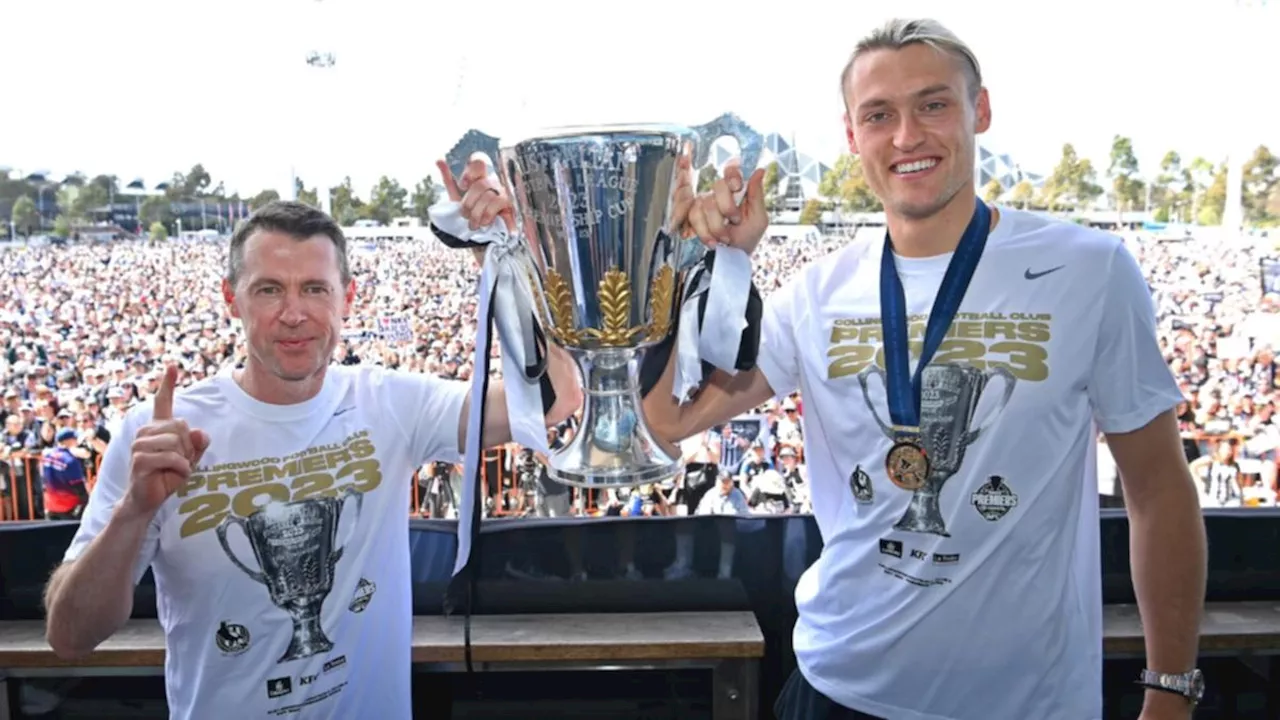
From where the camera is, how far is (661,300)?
1211 mm

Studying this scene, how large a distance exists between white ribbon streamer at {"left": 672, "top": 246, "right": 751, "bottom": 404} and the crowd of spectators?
1.26 meters

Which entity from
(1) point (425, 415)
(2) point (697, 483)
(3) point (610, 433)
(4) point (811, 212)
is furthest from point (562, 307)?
(2) point (697, 483)

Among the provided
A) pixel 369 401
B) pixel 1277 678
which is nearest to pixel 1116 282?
pixel 369 401

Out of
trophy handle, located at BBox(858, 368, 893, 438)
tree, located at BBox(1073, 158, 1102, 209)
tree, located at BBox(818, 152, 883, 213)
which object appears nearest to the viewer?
trophy handle, located at BBox(858, 368, 893, 438)

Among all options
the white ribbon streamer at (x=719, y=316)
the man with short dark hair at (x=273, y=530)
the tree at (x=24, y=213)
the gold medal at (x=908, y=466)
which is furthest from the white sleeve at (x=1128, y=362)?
the tree at (x=24, y=213)

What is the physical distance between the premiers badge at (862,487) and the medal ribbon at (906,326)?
8 cm

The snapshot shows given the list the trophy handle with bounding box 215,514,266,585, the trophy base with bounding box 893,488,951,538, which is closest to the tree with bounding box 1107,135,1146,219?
the trophy base with bounding box 893,488,951,538

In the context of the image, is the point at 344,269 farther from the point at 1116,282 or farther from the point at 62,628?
the point at 1116,282

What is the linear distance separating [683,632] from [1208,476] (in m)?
2.22

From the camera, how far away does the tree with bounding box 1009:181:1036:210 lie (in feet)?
7.93

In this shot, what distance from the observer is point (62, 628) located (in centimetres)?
125

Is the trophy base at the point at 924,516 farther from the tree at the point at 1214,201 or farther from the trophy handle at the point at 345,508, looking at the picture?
the tree at the point at 1214,201

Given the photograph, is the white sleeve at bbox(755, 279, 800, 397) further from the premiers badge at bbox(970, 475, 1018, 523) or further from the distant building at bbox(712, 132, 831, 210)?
the distant building at bbox(712, 132, 831, 210)

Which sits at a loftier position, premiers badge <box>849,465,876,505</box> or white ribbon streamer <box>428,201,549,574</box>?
white ribbon streamer <box>428,201,549,574</box>
